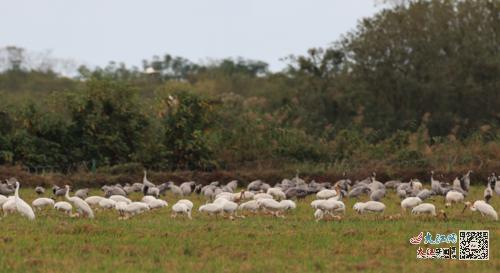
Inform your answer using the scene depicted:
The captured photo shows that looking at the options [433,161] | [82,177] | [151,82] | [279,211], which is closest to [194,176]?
[82,177]

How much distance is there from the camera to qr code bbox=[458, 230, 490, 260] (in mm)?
16859

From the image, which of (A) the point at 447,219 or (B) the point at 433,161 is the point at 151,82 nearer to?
(B) the point at 433,161

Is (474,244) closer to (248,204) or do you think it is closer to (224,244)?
(224,244)

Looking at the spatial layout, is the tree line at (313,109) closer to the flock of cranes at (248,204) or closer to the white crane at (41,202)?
the flock of cranes at (248,204)

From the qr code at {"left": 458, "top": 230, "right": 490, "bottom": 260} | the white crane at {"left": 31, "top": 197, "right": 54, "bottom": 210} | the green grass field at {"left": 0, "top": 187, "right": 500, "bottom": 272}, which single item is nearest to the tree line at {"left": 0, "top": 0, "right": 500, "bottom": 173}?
the white crane at {"left": 31, "top": 197, "right": 54, "bottom": 210}

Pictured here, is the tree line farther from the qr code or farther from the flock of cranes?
the qr code

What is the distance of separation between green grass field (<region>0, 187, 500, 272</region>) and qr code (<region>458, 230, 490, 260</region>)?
177 millimetres

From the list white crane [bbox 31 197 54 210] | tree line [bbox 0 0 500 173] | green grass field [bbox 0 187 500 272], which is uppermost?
tree line [bbox 0 0 500 173]

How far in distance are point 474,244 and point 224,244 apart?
4269mm

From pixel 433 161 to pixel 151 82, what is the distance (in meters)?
45.3

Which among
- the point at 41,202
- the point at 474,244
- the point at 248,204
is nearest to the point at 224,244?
the point at 474,244

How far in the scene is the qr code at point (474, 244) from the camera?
16859 millimetres

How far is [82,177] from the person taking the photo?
38.2 meters

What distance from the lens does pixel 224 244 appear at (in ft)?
59.0
